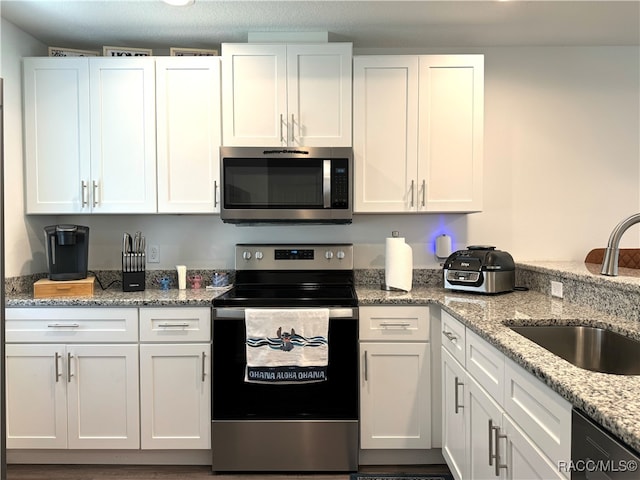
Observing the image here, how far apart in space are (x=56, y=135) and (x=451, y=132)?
7.25 feet

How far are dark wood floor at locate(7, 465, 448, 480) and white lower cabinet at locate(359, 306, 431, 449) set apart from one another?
17 centimetres

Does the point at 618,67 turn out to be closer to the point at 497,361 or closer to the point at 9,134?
the point at 497,361

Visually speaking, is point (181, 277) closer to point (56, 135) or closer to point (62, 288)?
point (62, 288)

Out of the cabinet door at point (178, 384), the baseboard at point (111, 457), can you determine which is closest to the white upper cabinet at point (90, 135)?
the cabinet door at point (178, 384)

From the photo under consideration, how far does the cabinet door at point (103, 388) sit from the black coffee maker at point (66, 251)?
0.43 meters

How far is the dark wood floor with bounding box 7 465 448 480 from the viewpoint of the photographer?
221cm

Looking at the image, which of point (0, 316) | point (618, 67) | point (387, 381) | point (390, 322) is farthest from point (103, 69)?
point (618, 67)

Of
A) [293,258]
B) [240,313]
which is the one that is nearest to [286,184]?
[293,258]

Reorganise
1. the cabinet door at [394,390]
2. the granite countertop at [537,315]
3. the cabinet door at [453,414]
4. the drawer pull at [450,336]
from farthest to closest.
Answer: the cabinet door at [394,390], the drawer pull at [450,336], the cabinet door at [453,414], the granite countertop at [537,315]

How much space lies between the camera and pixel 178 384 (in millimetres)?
2215

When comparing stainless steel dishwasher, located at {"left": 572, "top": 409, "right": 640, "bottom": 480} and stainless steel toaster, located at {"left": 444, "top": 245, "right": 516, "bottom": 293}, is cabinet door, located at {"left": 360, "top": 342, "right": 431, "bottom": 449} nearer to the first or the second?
stainless steel toaster, located at {"left": 444, "top": 245, "right": 516, "bottom": 293}

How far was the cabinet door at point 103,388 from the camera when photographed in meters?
2.21

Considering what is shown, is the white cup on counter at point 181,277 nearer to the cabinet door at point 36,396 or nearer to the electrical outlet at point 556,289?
the cabinet door at point 36,396

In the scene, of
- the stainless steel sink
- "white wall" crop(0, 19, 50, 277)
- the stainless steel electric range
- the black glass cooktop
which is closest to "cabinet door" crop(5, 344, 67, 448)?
"white wall" crop(0, 19, 50, 277)
